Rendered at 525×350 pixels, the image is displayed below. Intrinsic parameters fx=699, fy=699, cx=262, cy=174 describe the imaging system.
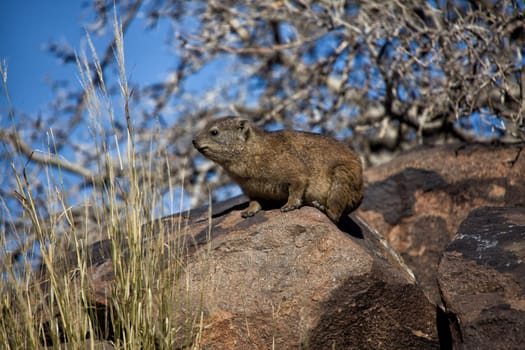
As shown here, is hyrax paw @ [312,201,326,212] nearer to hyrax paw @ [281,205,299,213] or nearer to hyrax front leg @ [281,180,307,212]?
hyrax front leg @ [281,180,307,212]

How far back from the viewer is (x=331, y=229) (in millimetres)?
5262

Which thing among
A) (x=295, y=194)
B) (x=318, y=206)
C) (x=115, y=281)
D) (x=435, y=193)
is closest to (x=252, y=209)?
(x=295, y=194)

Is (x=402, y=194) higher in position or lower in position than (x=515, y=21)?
lower

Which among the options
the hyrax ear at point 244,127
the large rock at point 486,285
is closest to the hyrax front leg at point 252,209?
the hyrax ear at point 244,127

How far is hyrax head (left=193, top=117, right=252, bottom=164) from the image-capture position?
20.2 ft

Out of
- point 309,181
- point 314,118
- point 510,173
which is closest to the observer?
point 309,181

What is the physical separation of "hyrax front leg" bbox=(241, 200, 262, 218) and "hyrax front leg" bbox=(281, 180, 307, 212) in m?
0.30

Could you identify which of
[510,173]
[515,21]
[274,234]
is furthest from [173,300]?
[515,21]

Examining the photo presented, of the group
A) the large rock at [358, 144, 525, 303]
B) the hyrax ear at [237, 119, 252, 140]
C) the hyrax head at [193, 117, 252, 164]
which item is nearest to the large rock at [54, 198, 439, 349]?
the hyrax head at [193, 117, 252, 164]

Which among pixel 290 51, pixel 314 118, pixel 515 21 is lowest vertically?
pixel 314 118

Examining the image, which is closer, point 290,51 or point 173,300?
point 173,300

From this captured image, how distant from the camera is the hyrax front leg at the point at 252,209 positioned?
19.4ft

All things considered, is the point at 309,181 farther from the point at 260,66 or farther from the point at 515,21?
the point at 260,66

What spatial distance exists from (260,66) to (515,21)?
456cm
